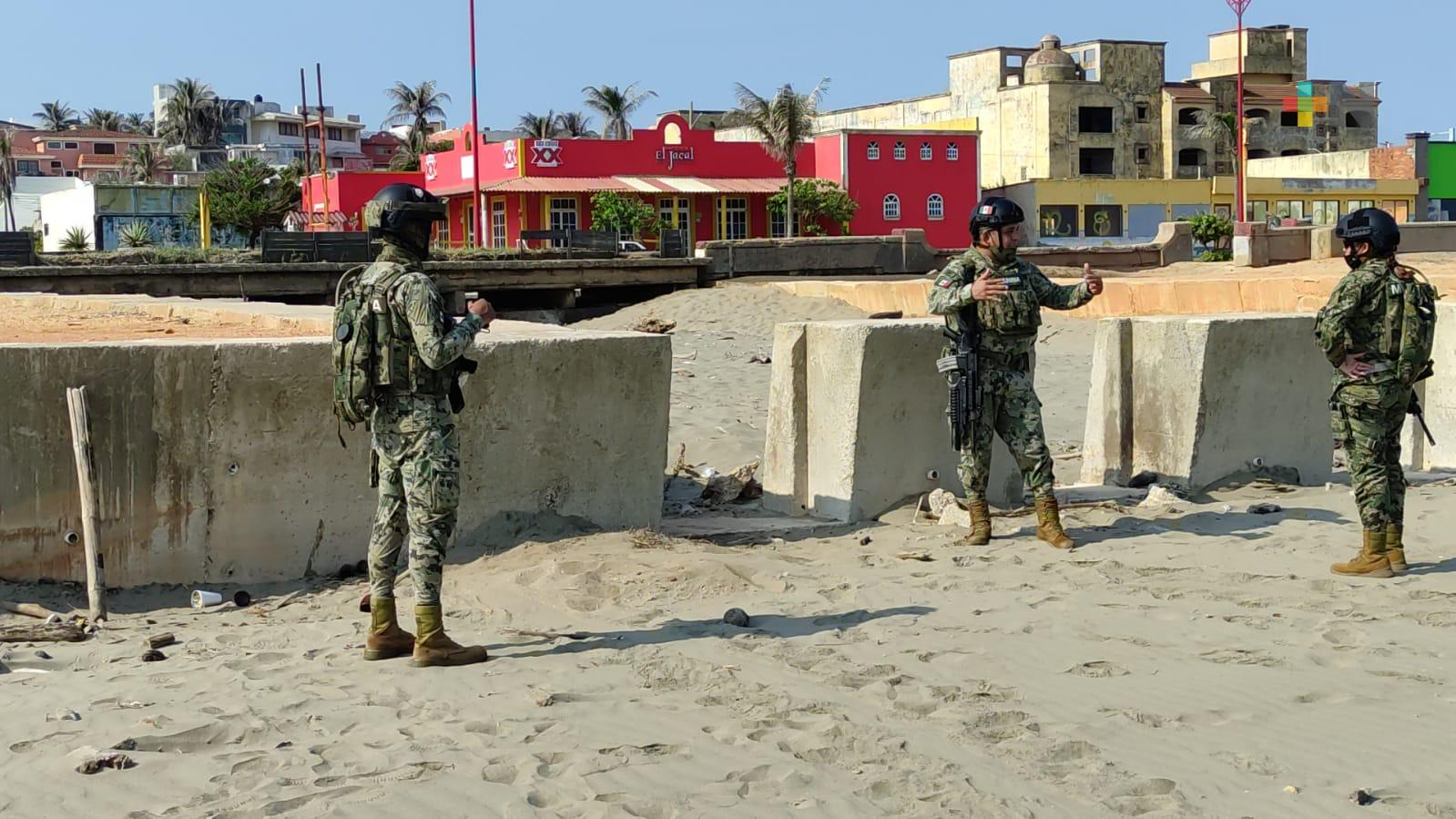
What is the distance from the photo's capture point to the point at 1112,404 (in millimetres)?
9125

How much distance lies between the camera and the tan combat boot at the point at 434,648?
5.32 metres

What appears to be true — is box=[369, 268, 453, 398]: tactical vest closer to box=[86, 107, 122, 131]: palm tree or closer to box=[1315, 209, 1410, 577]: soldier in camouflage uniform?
box=[1315, 209, 1410, 577]: soldier in camouflage uniform

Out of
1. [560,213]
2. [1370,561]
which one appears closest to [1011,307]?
[1370,561]

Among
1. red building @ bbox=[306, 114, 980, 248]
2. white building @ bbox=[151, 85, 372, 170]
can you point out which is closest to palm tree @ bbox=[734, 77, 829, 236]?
red building @ bbox=[306, 114, 980, 248]

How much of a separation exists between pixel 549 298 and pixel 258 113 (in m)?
103

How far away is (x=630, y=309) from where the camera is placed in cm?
2922

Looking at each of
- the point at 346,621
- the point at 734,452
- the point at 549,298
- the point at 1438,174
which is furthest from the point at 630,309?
the point at 1438,174

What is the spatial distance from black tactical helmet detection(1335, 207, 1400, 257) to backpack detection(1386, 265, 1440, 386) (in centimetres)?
12

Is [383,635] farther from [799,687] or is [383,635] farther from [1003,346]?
→ [1003,346]

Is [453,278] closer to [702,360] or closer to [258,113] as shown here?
[702,360]

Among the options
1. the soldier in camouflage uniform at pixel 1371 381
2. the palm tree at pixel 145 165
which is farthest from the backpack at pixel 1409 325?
the palm tree at pixel 145 165

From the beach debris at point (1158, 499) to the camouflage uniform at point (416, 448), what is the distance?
4179mm

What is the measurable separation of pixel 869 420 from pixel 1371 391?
242 cm

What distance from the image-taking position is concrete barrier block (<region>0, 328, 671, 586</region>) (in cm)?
661
